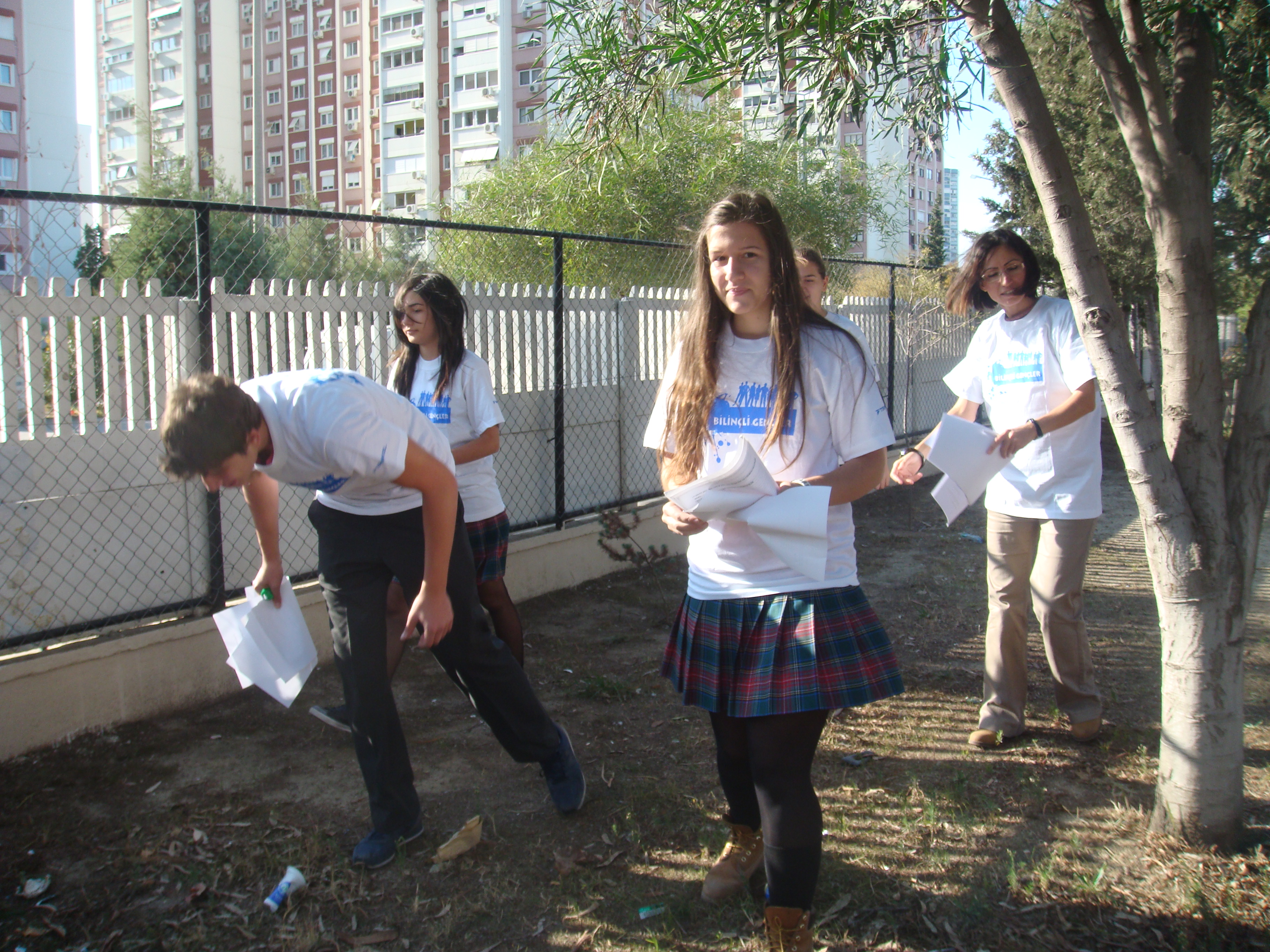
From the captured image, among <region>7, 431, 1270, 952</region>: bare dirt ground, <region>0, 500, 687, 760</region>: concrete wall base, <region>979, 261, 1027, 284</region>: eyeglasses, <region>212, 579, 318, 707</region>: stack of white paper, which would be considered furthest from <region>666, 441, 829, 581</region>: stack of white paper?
<region>0, 500, 687, 760</region>: concrete wall base

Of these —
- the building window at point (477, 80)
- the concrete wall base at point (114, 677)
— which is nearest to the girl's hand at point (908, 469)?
the concrete wall base at point (114, 677)

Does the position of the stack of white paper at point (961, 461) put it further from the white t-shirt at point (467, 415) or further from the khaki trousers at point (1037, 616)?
the white t-shirt at point (467, 415)

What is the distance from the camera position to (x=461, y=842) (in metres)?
2.91

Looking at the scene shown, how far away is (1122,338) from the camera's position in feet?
8.59

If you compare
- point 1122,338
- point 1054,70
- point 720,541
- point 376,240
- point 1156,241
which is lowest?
point 720,541

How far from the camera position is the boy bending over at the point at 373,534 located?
2.26 m

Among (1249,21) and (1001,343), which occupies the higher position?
(1249,21)

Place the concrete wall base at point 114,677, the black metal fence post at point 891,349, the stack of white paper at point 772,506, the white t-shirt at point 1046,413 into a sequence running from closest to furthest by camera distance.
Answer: the stack of white paper at point 772,506
the white t-shirt at point 1046,413
the concrete wall base at point 114,677
the black metal fence post at point 891,349

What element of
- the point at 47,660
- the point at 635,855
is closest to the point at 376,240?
the point at 47,660

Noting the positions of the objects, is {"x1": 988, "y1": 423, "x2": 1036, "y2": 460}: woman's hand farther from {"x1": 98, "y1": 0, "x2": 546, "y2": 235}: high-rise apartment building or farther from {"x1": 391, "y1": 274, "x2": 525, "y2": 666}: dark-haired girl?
{"x1": 98, "y1": 0, "x2": 546, "y2": 235}: high-rise apartment building

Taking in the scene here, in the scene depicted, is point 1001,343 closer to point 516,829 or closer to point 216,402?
point 516,829

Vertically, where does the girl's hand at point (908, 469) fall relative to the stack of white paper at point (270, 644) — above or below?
above

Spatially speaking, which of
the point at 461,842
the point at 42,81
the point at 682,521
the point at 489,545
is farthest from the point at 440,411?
the point at 42,81

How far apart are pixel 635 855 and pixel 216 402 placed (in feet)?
5.85
